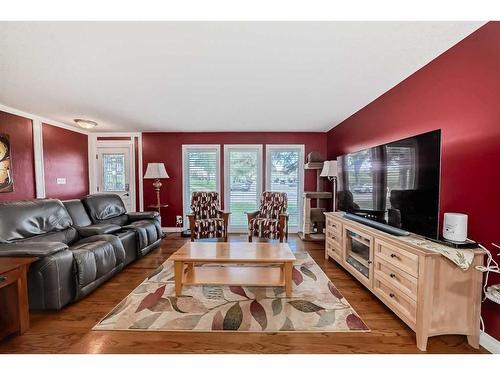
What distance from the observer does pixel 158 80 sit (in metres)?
2.31

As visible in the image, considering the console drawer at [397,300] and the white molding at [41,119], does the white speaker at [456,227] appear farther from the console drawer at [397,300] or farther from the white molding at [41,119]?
the white molding at [41,119]

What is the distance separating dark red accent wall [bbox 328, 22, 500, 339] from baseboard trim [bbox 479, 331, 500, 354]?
0.04 m

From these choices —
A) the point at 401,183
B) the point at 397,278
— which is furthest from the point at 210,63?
the point at 397,278

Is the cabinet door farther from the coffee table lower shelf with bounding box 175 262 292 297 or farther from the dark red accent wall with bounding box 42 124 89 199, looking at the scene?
the dark red accent wall with bounding box 42 124 89 199

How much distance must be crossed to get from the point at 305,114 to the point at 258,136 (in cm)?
147

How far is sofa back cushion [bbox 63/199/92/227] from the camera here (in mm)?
3088

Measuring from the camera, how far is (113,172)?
16.2 feet

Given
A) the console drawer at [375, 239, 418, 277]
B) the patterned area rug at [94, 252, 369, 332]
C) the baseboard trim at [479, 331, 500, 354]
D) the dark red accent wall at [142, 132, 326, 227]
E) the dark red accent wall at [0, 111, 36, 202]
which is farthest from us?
the dark red accent wall at [142, 132, 326, 227]

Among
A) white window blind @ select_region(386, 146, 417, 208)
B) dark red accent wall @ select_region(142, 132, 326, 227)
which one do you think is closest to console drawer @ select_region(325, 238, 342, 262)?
white window blind @ select_region(386, 146, 417, 208)

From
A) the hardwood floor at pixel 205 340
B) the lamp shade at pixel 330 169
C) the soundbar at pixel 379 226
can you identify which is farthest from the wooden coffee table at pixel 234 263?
the lamp shade at pixel 330 169

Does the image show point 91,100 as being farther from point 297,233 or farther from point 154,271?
point 297,233

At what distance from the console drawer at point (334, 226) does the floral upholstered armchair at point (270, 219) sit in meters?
0.70

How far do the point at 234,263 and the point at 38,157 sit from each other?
3836 millimetres

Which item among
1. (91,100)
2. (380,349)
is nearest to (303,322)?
(380,349)
